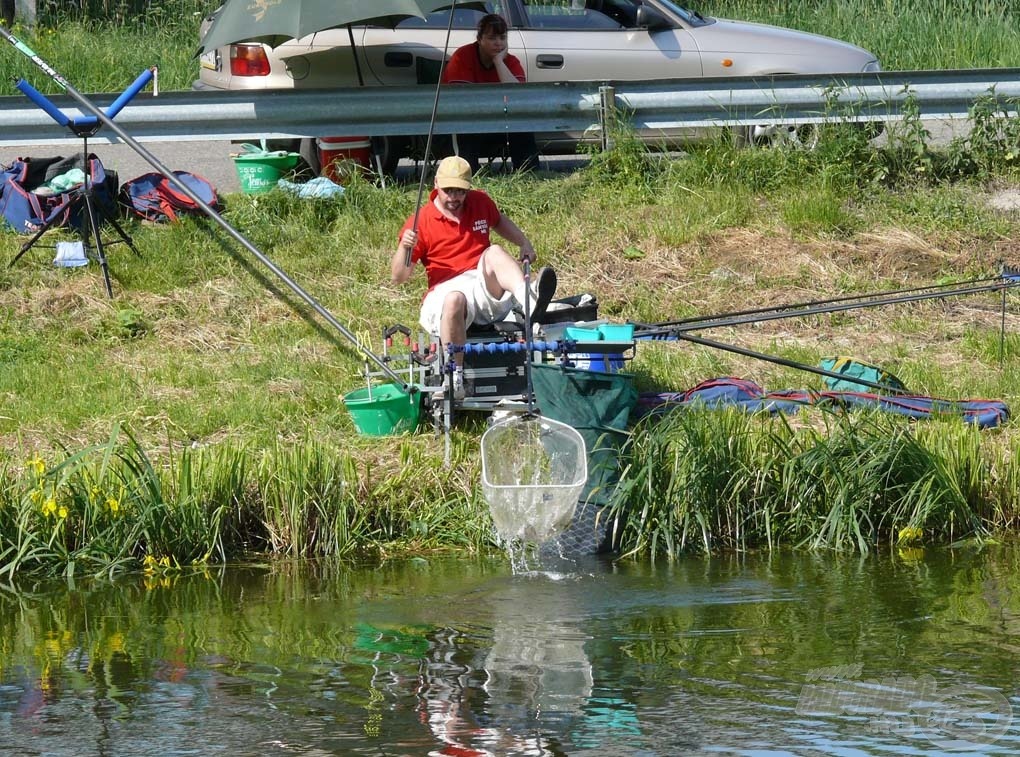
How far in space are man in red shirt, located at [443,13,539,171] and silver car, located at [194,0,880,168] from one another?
25cm

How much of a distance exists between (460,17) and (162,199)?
9.18ft

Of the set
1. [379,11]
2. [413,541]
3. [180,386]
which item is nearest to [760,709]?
[413,541]

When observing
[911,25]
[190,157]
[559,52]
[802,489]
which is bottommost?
[802,489]

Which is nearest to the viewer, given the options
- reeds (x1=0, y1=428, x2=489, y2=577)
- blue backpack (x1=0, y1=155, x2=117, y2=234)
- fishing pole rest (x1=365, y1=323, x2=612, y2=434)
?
reeds (x1=0, y1=428, x2=489, y2=577)

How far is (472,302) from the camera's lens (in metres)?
7.73

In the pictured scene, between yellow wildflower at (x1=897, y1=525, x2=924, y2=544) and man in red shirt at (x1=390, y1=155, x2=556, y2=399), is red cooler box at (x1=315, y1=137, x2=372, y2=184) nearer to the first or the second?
man in red shirt at (x1=390, y1=155, x2=556, y2=399)

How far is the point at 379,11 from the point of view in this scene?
9.22m

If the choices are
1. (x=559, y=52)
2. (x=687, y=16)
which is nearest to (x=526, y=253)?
(x=559, y=52)

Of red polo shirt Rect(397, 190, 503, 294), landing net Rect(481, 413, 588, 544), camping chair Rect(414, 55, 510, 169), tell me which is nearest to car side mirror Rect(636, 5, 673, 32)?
camping chair Rect(414, 55, 510, 169)

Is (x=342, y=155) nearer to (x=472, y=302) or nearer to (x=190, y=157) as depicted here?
(x=190, y=157)

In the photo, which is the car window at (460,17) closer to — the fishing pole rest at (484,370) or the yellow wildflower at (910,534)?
the fishing pole rest at (484,370)

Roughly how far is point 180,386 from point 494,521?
230 cm

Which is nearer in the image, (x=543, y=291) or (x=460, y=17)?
(x=543, y=291)

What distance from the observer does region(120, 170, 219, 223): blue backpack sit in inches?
392
